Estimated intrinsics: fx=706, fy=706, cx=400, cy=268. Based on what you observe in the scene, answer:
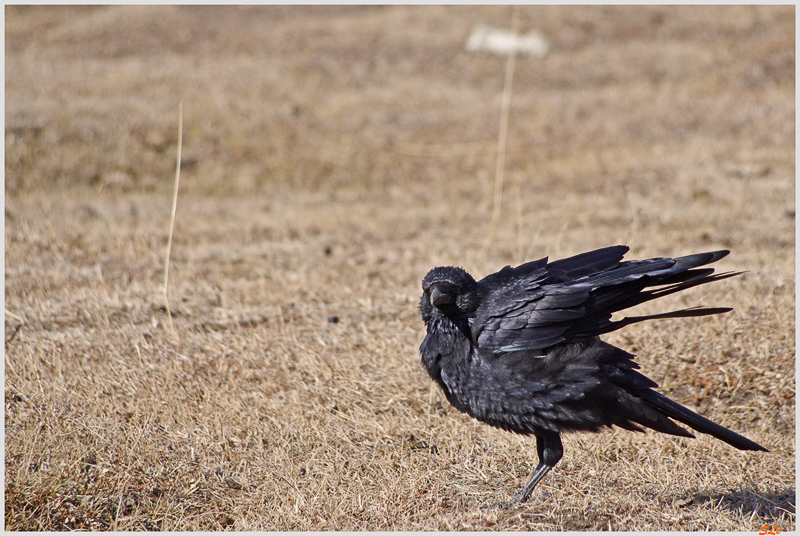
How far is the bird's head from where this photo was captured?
163 inches

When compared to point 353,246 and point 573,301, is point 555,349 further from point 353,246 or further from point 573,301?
point 353,246

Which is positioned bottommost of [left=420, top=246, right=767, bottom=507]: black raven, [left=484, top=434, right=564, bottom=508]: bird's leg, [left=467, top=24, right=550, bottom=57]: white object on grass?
[left=484, top=434, right=564, bottom=508]: bird's leg

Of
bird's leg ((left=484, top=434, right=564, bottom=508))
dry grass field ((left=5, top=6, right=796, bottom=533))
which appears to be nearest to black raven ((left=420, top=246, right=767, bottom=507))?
bird's leg ((left=484, top=434, right=564, bottom=508))

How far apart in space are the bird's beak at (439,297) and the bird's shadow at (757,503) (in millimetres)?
2023

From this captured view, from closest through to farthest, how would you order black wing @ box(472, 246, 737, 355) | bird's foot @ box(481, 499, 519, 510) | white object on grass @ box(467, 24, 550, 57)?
black wing @ box(472, 246, 737, 355) < bird's foot @ box(481, 499, 519, 510) < white object on grass @ box(467, 24, 550, 57)

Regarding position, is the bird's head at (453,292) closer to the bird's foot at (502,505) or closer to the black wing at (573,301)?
the black wing at (573,301)

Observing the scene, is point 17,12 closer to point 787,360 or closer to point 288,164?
point 288,164

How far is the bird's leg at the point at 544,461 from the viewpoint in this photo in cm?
427

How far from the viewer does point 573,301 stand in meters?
4.02

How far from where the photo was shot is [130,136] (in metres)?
13.8

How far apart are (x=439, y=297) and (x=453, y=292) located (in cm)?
13

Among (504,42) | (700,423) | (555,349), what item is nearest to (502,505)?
(555,349)

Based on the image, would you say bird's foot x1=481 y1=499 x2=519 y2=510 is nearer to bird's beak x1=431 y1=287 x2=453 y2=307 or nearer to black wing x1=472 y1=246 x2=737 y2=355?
black wing x1=472 y1=246 x2=737 y2=355

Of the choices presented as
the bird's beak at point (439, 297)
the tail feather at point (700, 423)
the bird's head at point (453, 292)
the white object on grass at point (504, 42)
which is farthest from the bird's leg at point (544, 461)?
the white object on grass at point (504, 42)
